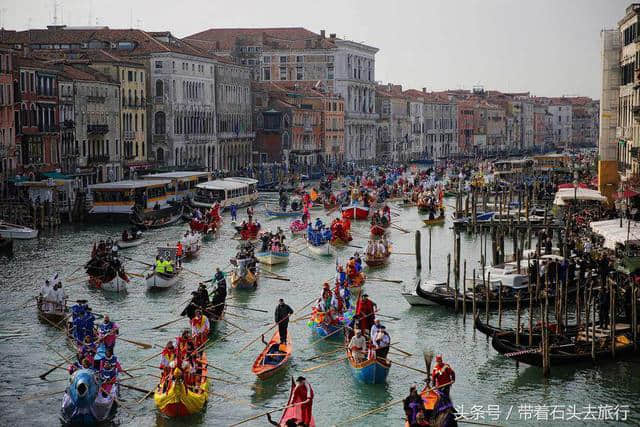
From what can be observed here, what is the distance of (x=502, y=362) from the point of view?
18.6 metres

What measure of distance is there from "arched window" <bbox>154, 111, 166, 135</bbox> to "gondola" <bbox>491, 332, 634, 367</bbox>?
39.7 meters

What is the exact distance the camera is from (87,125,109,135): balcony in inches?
1869

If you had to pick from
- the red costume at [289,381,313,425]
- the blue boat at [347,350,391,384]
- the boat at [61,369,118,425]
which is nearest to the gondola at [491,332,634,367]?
the blue boat at [347,350,391,384]

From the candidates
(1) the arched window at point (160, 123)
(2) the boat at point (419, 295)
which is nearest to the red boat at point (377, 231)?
(2) the boat at point (419, 295)

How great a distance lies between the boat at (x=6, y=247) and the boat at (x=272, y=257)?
683 centimetres

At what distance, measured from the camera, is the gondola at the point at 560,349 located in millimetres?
17641

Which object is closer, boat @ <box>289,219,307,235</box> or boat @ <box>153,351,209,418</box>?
boat @ <box>153,351,209,418</box>

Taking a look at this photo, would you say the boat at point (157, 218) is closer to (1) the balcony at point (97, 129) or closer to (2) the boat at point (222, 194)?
(2) the boat at point (222, 194)

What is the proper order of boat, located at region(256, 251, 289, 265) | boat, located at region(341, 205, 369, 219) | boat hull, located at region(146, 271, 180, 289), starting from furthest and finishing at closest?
1. boat, located at region(341, 205, 369, 219)
2. boat, located at region(256, 251, 289, 265)
3. boat hull, located at region(146, 271, 180, 289)

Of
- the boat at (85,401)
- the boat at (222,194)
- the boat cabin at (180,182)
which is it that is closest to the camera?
the boat at (85,401)

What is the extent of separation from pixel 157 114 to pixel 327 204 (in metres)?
12.3

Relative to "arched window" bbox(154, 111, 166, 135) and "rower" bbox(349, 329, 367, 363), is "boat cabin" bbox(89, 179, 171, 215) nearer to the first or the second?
"arched window" bbox(154, 111, 166, 135)

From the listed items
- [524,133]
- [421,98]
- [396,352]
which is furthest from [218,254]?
[524,133]

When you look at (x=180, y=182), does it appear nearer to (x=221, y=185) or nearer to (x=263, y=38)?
(x=221, y=185)
